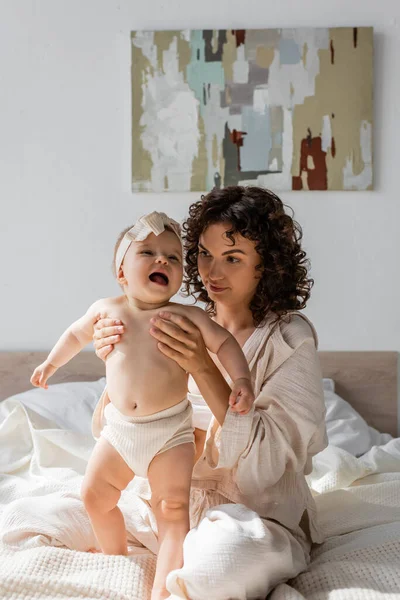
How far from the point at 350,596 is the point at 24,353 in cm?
183

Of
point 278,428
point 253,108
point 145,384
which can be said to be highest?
point 253,108

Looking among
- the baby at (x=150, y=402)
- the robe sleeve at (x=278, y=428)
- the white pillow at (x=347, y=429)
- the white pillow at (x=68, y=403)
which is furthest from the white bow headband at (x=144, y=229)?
the white pillow at (x=347, y=429)

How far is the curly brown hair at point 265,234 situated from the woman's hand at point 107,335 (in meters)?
0.31

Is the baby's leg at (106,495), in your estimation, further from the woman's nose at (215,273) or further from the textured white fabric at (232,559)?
the woman's nose at (215,273)

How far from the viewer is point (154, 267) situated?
1407 mm

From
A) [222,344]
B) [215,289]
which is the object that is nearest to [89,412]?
[215,289]

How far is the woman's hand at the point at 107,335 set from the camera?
1.42m

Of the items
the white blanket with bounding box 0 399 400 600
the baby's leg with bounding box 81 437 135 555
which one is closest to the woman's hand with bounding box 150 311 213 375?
the baby's leg with bounding box 81 437 135 555

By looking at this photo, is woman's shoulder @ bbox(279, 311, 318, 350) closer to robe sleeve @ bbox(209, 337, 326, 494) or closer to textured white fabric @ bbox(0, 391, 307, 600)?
robe sleeve @ bbox(209, 337, 326, 494)

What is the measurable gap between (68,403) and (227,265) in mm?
1062

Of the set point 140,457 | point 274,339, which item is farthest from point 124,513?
point 274,339

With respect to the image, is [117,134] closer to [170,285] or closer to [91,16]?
[91,16]

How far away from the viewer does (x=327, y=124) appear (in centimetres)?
268

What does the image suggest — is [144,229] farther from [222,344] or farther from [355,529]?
[355,529]
